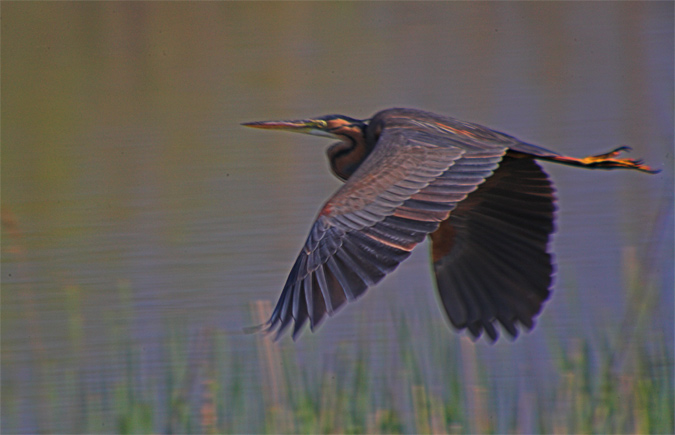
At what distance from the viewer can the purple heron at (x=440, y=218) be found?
3.02 m

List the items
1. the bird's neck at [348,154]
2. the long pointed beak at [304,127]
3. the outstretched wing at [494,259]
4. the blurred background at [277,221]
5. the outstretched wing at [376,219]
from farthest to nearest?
the long pointed beak at [304,127]
the bird's neck at [348,154]
the outstretched wing at [494,259]
the blurred background at [277,221]
the outstretched wing at [376,219]

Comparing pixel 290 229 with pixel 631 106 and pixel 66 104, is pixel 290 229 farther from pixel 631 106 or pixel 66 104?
pixel 66 104

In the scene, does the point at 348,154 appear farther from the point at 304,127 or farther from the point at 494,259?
the point at 494,259

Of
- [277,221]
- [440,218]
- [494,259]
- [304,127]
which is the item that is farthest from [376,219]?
[277,221]

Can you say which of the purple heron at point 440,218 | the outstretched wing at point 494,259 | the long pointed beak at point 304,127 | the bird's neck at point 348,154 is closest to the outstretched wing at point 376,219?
the purple heron at point 440,218

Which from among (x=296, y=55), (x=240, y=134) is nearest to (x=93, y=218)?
(x=240, y=134)

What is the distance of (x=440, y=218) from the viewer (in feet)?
10.3

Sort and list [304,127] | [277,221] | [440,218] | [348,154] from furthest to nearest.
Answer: [277,221] → [304,127] → [348,154] → [440,218]

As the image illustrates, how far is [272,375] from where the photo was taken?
156 inches

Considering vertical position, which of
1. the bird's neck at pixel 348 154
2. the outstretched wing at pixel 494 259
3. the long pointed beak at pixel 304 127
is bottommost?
the outstretched wing at pixel 494 259

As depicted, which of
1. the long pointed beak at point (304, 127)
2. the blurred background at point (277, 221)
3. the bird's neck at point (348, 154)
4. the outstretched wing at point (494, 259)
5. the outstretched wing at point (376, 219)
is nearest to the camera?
the outstretched wing at point (376, 219)

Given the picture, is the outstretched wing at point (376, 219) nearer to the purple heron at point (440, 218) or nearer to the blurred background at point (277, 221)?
the purple heron at point (440, 218)

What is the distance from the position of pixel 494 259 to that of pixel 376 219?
3.53 ft

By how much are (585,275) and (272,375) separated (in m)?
1.97
